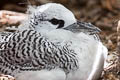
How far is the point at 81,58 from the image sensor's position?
3250 mm

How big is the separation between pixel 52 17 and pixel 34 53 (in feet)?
1.01

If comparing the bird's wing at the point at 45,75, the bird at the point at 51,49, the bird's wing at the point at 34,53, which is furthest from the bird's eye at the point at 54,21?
the bird's wing at the point at 45,75

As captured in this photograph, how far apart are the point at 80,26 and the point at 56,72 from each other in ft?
1.45

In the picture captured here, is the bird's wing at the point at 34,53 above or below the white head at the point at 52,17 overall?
below

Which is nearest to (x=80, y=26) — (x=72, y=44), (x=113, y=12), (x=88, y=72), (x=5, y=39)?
(x=72, y=44)

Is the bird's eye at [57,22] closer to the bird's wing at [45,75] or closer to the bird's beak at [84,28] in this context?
the bird's beak at [84,28]

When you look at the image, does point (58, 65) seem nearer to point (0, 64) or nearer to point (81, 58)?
point (81, 58)

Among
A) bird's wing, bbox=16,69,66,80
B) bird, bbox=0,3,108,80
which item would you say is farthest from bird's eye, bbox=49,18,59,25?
bird's wing, bbox=16,69,66,80

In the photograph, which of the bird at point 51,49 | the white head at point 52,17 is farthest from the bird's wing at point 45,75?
the white head at point 52,17

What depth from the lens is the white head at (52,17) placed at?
3232mm

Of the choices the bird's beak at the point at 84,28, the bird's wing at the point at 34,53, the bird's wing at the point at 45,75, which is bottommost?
Answer: the bird's wing at the point at 45,75

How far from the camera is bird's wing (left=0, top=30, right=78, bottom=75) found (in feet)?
10.4

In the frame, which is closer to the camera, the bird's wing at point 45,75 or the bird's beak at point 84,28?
the bird's wing at point 45,75

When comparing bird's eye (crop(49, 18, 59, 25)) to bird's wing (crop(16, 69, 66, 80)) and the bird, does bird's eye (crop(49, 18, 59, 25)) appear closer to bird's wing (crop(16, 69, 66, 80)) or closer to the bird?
the bird
